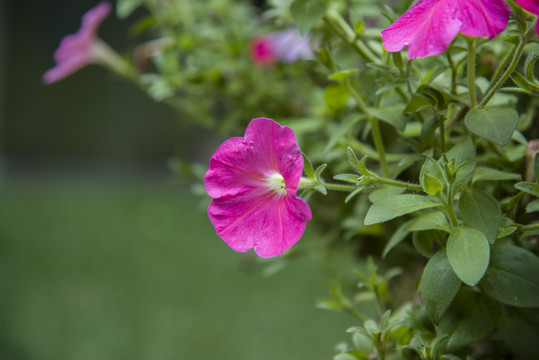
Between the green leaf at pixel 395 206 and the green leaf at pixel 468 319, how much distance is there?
10 cm

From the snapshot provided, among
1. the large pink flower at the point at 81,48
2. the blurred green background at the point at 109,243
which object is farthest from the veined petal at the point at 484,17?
the large pink flower at the point at 81,48

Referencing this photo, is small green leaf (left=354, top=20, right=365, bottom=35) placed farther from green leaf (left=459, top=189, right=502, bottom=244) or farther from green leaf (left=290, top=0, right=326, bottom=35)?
green leaf (left=459, top=189, right=502, bottom=244)

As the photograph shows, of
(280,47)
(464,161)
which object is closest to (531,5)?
(464,161)

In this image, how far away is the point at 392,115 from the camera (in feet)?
1.50

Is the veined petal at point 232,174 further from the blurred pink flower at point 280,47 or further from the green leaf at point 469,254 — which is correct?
the blurred pink flower at point 280,47

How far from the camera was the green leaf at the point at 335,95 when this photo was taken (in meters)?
0.53

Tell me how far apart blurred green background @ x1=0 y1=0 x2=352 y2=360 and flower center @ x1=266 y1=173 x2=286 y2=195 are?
0.32 m

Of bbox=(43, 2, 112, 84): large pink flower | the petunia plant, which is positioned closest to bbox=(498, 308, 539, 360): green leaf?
the petunia plant

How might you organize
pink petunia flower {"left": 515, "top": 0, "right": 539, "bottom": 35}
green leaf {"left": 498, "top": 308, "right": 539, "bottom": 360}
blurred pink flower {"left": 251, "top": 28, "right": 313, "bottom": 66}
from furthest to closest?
blurred pink flower {"left": 251, "top": 28, "right": 313, "bottom": 66} → green leaf {"left": 498, "top": 308, "right": 539, "bottom": 360} → pink petunia flower {"left": 515, "top": 0, "right": 539, "bottom": 35}

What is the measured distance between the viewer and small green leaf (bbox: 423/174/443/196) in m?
0.38

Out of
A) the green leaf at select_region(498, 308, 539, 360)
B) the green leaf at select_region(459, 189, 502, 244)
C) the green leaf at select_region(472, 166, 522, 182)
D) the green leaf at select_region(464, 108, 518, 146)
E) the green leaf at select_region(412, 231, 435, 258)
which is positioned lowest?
the green leaf at select_region(498, 308, 539, 360)

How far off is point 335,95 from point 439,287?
0.23 metres

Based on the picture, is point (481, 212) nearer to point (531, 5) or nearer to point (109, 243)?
point (531, 5)

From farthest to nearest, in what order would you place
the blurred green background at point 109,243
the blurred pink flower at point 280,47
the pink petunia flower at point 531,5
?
the blurred green background at point 109,243 → the blurred pink flower at point 280,47 → the pink petunia flower at point 531,5
